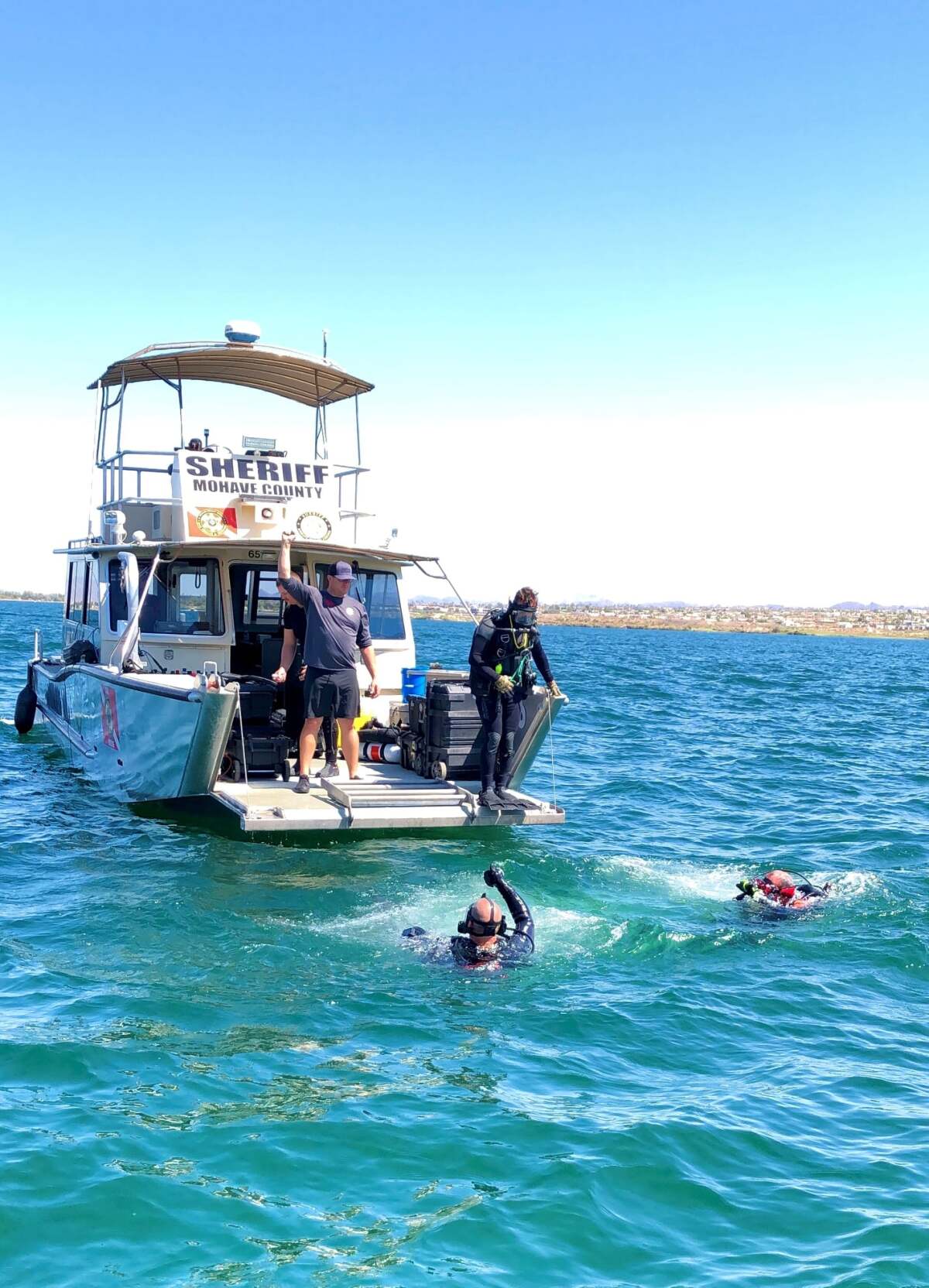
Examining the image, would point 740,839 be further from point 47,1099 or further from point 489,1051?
point 47,1099

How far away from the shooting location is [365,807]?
1003 cm

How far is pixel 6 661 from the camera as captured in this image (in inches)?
1375

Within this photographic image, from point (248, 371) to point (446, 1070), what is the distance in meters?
10.8

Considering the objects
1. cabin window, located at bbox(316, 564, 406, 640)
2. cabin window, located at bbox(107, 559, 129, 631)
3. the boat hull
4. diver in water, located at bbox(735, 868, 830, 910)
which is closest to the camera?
diver in water, located at bbox(735, 868, 830, 910)

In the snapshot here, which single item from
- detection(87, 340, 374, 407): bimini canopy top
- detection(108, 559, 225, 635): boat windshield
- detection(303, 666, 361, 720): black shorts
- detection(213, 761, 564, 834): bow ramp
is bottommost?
detection(213, 761, 564, 834): bow ramp

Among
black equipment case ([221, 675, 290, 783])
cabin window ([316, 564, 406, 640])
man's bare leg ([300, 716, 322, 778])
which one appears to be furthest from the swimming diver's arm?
cabin window ([316, 564, 406, 640])

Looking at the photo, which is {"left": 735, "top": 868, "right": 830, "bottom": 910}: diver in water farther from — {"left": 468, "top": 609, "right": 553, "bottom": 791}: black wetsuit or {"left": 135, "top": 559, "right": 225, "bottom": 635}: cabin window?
{"left": 135, "top": 559, "right": 225, "bottom": 635}: cabin window

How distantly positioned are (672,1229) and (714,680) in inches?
1560

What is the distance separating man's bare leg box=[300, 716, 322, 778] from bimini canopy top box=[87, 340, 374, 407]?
505cm

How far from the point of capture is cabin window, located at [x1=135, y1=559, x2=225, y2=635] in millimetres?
12797

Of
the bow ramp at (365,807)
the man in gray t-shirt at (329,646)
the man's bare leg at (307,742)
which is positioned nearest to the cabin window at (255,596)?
the man in gray t-shirt at (329,646)

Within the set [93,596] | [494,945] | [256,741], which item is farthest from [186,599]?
[494,945]

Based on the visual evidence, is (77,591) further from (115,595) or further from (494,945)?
(494,945)

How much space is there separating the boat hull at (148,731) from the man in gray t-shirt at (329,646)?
30.5 inches
